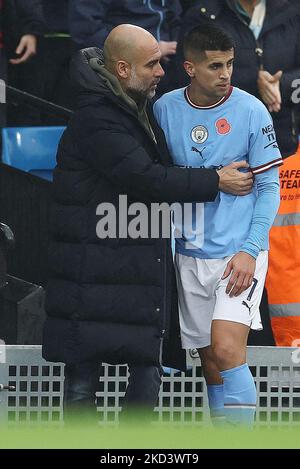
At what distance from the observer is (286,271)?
6.98 metres

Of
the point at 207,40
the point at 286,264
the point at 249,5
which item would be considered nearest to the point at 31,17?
the point at 249,5

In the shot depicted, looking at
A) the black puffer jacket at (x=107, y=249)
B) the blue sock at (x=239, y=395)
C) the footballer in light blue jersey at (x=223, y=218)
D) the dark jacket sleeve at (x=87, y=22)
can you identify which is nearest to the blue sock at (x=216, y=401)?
the footballer in light blue jersey at (x=223, y=218)

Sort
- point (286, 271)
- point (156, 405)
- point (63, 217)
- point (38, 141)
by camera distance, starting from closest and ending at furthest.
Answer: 1. point (63, 217)
2. point (156, 405)
3. point (286, 271)
4. point (38, 141)

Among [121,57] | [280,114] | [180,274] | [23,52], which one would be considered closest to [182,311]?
[180,274]

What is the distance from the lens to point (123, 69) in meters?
5.74

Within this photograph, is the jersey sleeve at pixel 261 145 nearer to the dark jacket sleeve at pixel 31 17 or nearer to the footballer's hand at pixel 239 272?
the footballer's hand at pixel 239 272

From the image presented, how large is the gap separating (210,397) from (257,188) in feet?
2.97

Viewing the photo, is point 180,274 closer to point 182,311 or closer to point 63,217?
point 182,311

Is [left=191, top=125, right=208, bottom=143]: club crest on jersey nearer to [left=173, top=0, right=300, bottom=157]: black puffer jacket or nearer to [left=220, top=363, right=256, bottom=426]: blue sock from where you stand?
[left=220, top=363, right=256, bottom=426]: blue sock

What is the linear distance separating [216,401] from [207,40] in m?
1.47

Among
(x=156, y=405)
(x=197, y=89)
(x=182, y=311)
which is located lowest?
(x=156, y=405)

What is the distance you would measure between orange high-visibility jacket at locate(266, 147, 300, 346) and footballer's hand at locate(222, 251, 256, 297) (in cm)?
122

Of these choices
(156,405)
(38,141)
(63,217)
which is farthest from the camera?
(38,141)

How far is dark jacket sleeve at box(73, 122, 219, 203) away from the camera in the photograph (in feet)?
18.5
